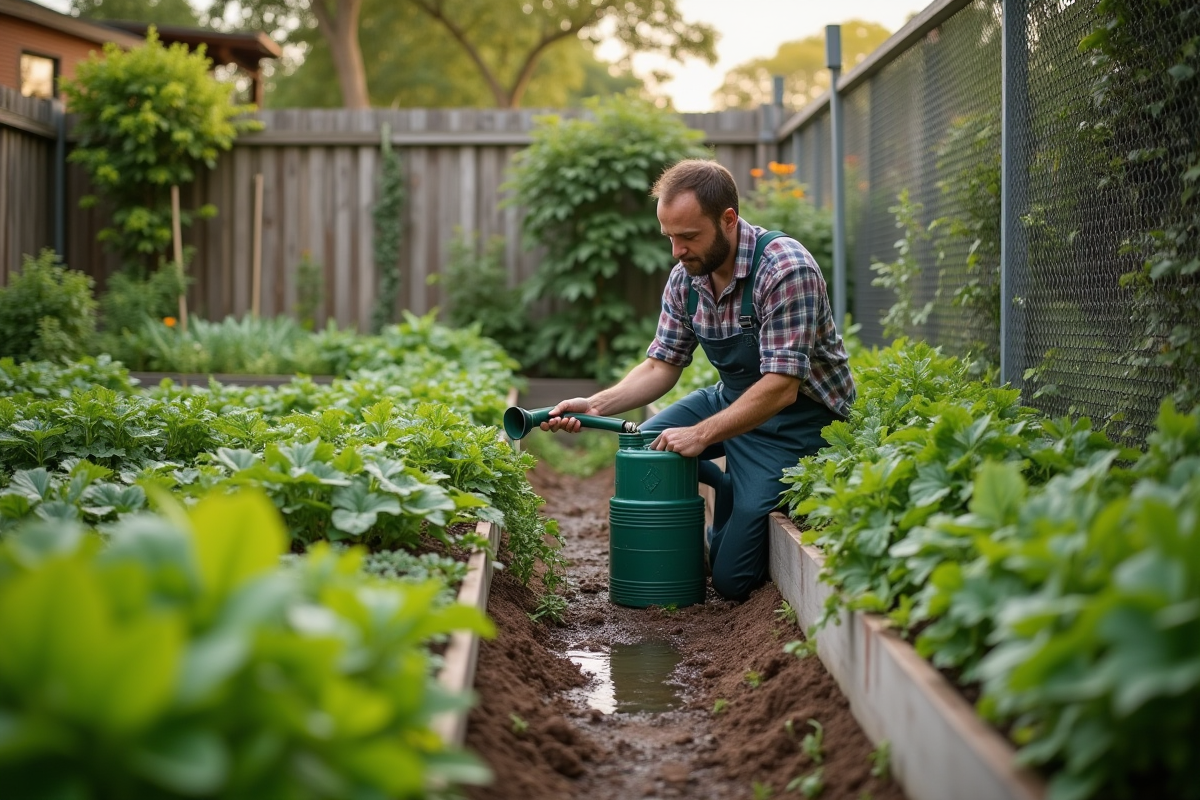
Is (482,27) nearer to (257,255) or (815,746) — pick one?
(257,255)

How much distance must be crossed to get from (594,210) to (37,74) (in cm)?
1101

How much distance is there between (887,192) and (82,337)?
5724mm

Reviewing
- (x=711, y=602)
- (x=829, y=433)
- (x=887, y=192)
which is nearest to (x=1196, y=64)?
(x=829, y=433)

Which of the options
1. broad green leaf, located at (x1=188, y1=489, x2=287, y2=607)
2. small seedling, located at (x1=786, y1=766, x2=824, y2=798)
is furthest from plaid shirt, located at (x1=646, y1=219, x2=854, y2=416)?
broad green leaf, located at (x1=188, y1=489, x2=287, y2=607)

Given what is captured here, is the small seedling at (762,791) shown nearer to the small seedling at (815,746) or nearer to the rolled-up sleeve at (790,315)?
the small seedling at (815,746)

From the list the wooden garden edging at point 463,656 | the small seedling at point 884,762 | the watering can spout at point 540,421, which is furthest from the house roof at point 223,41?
the small seedling at point 884,762

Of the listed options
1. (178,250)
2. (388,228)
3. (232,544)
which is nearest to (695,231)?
(232,544)

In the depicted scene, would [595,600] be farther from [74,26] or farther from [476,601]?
[74,26]

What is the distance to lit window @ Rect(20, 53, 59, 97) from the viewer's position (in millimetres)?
15398

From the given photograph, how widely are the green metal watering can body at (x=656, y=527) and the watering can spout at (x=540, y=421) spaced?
5 cm

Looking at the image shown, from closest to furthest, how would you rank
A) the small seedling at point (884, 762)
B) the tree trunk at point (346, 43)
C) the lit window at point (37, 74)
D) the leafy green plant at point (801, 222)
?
the small seedling at point (884, 762) → the leafy green plant at point (801, 222) → the lit window at point (37, 74) → the tree trunk at point (346, 43)

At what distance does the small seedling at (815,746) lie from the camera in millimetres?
2455

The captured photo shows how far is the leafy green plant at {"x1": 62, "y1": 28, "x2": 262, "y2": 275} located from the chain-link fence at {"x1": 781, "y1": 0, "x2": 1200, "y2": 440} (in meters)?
6.37

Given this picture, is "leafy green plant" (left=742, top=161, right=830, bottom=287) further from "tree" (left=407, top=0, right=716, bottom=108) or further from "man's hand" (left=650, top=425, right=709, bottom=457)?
"tree" (left=407, top=0, right=716, bottom=108)
